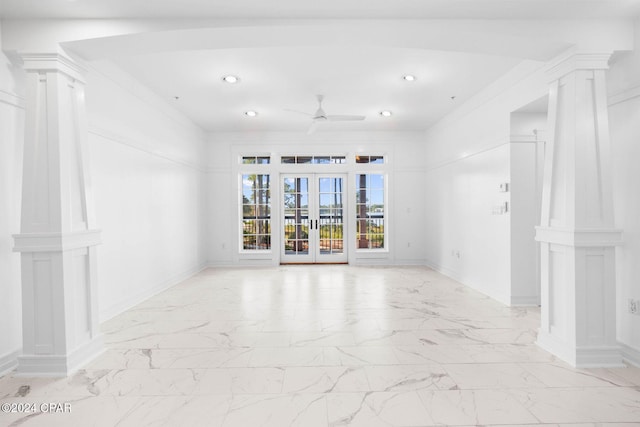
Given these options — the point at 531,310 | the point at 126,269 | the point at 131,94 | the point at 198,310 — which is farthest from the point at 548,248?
the point at 131,94

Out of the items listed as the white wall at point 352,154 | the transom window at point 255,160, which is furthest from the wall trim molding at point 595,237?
the transom window at point 255,160

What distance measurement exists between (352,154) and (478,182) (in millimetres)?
3053

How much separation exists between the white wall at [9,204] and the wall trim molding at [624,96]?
197 inches

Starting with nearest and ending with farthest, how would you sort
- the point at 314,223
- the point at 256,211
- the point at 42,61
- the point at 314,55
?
the point at 42,61 < the point at 314,55 < the point at 256,211 < the point at 314,223

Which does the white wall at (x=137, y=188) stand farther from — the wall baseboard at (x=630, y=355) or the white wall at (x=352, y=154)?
the wall baseboard at (x=630, y=355)

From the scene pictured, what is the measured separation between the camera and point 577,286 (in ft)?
9.29

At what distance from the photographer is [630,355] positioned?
2.91 metres

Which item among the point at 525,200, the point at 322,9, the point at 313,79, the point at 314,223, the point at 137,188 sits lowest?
the point at 314,223

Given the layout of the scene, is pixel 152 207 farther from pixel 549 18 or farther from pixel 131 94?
pixel 549 18

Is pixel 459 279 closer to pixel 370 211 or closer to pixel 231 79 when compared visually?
pixel 370 211

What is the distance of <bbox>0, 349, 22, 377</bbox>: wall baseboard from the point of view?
9.01ft

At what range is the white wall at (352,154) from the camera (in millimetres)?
7641

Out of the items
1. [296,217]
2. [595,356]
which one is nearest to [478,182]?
[595,356]

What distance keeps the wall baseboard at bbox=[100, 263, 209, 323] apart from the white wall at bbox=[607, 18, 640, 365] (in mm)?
5057
